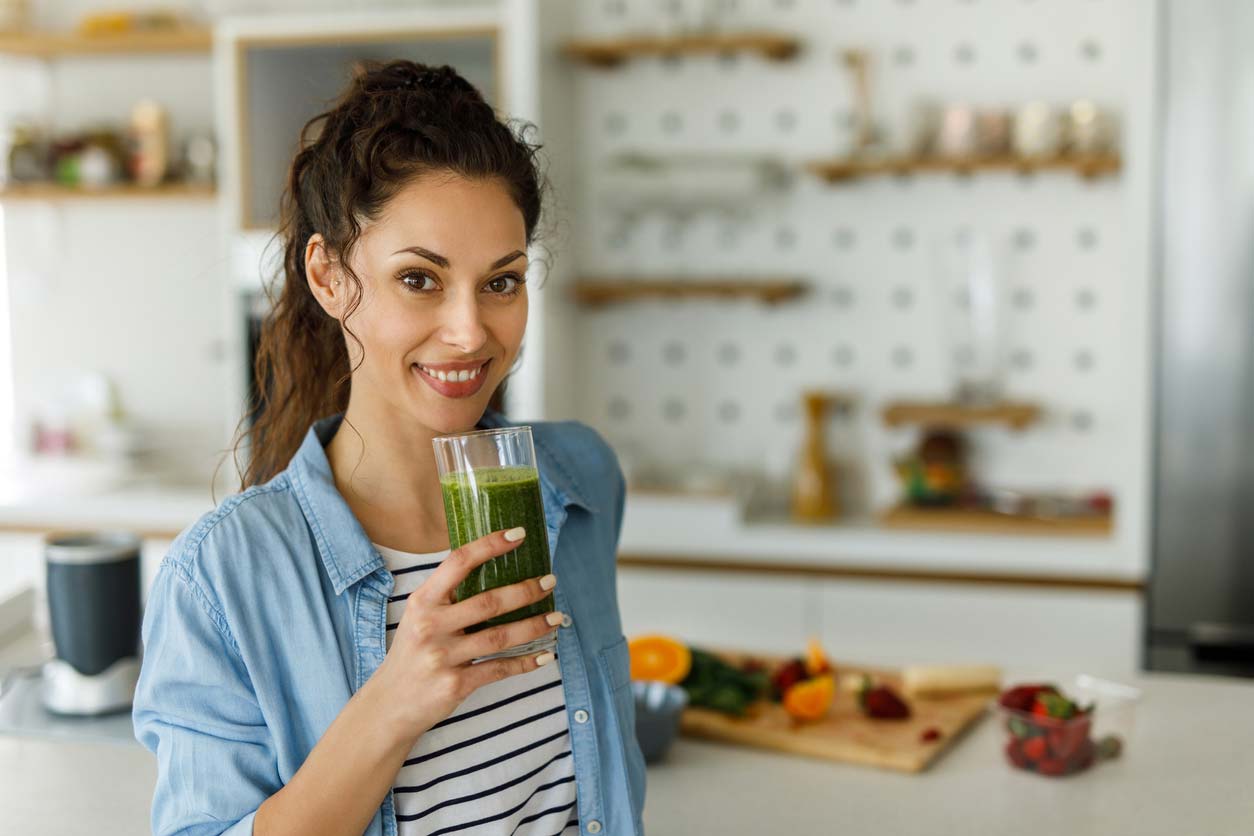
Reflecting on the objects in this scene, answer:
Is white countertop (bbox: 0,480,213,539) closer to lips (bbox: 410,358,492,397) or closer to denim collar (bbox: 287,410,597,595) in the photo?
denim collar (bbox: 287,410,597,595)

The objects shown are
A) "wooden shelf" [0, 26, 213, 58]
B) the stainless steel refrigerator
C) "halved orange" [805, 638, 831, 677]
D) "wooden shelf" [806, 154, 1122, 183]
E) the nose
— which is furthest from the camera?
"wooden shelf" [0, 26, 213, 58]

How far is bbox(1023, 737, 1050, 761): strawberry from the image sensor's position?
5.03 ft

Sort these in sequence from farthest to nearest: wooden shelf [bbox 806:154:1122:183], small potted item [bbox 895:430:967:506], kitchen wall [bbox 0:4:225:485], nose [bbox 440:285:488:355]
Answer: kitchen wall [bbox 0:4:225:485], small potted item [bbox 895:430:967:506], wooden shelf [bbox 806:154:1122:183], nose [bbox 440:285:488:355]

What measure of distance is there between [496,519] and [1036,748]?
834mm

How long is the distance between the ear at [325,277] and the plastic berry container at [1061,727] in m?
0.97

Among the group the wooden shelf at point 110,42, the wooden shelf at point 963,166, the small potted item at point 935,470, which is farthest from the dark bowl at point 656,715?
the wooden shelf at point 110,42

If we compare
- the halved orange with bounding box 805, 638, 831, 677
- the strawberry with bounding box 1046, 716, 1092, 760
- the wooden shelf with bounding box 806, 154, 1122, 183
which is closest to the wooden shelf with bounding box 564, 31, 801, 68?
the wooden shelf with bounding box 806, 154, 1122, 183

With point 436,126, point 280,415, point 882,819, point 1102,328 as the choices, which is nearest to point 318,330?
point 280,415

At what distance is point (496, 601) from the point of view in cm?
102

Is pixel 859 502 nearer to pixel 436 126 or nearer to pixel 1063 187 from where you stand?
pixel 1063 187

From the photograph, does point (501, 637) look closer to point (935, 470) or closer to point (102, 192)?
point (935, 470)

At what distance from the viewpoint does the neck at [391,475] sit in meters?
1.24

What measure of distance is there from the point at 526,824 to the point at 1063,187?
2730 mm

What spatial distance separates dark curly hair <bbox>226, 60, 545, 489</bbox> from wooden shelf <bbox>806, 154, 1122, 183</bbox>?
2122mm
